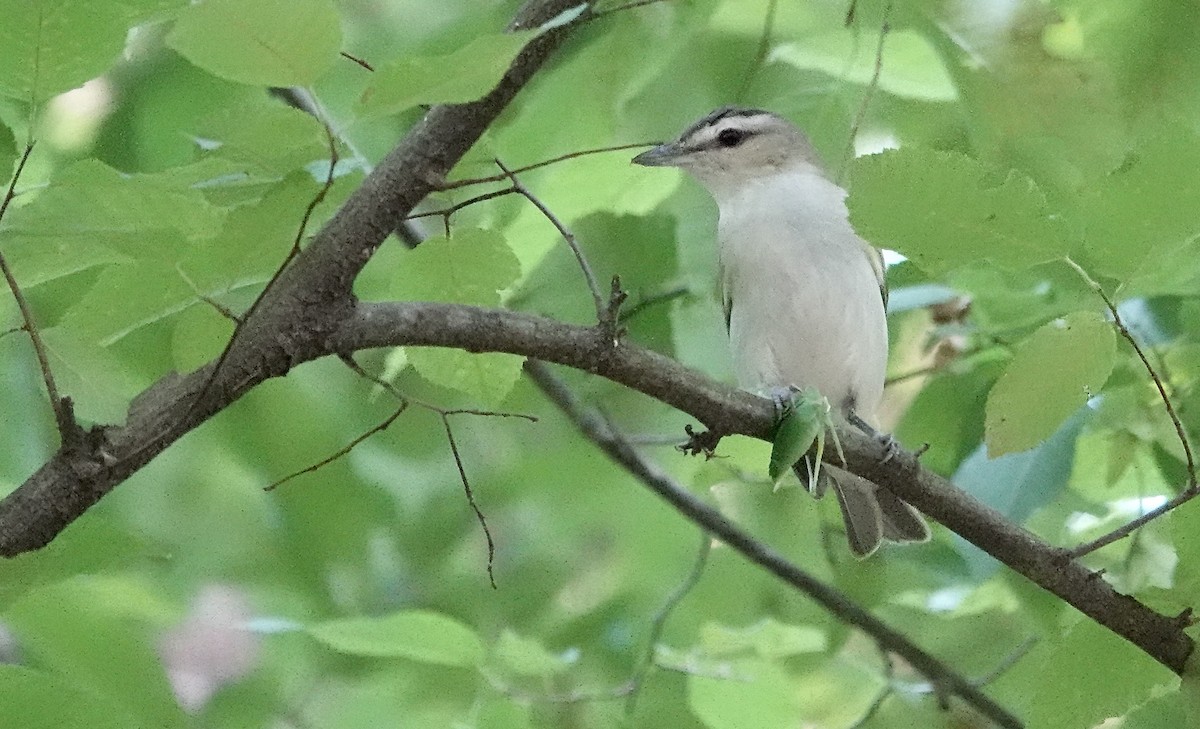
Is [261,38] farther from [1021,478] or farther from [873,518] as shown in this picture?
[873,518]

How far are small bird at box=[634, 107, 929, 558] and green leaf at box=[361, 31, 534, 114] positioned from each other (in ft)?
3.32

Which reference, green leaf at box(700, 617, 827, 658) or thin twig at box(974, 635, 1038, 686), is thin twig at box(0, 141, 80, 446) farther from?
thin twig at box(974, 635, 1038, 686)

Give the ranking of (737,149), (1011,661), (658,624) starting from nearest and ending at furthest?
(658,624), (1011,661), (737,149)

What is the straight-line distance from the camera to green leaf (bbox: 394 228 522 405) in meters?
0.93

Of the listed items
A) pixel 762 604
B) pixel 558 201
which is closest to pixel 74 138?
pixel 558 201

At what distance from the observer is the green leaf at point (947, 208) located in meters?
0.71

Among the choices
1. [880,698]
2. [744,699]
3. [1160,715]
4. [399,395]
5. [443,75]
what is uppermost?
[443,75]

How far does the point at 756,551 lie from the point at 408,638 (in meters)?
0.66

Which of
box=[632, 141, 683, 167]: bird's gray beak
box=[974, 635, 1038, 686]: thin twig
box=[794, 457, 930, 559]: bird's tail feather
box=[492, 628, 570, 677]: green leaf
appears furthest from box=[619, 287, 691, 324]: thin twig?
box=[974, 635, 1038, 686]: thin twig

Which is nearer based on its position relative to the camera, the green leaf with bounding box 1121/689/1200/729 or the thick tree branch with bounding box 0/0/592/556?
the thick tree branch with bounding box 0/0/592/556

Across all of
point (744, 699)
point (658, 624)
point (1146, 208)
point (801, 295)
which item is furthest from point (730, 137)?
point (1146, 208)

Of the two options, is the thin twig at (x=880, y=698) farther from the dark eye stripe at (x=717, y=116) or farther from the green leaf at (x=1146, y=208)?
the green leaf at (x=1146, y=208)

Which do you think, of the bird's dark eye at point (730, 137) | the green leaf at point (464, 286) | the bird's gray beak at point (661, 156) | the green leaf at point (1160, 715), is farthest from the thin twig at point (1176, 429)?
the bird's dark eye at point (730, 137)

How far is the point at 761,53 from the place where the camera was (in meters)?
1.35
